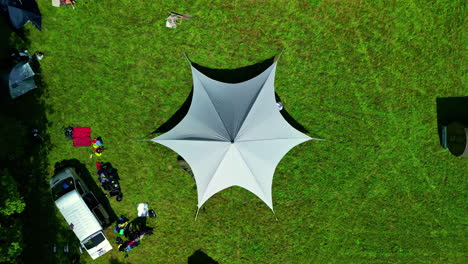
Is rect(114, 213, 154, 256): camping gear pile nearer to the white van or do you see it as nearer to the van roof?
the white van

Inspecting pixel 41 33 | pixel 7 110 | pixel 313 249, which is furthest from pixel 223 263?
pixel 41 33

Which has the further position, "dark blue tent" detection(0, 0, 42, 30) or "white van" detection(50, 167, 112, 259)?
"white van" detection(50, 167, 112, 259)

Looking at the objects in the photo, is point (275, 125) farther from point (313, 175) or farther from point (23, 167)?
point (23, 167)

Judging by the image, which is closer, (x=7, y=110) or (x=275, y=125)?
(x=275, y=125)

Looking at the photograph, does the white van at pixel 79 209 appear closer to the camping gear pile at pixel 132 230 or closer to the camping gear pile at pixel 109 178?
the camping gear pile at pixel 132 230

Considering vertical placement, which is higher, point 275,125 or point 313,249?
point 275,125

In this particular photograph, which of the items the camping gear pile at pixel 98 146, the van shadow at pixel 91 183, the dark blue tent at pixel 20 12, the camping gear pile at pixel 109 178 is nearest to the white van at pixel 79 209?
the van shadow at pixel 91 183

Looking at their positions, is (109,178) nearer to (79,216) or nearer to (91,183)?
(91,183)

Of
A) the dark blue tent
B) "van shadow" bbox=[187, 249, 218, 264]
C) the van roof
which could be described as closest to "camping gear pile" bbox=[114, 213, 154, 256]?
the van roof
